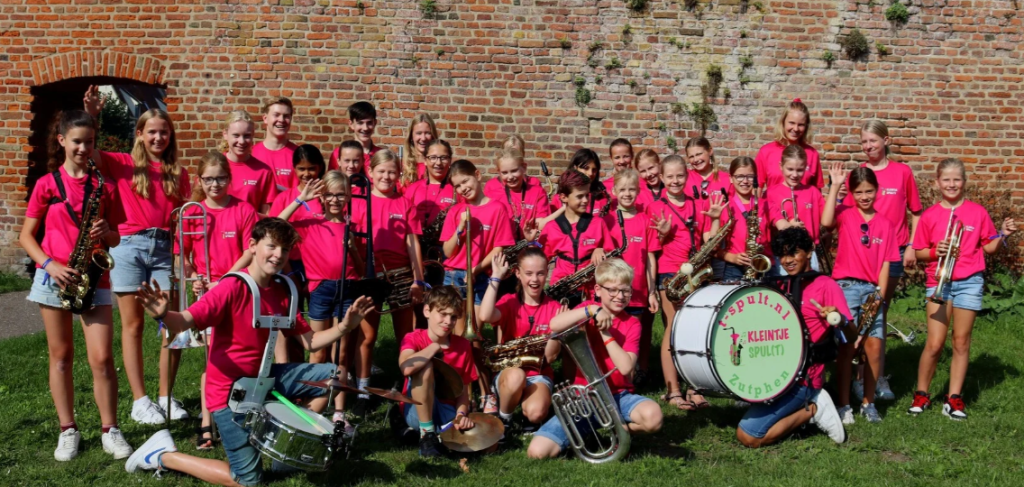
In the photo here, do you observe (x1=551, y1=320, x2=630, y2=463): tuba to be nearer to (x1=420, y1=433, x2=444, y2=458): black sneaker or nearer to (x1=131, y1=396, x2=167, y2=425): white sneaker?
(x1=420, y1=433, x2=444, y2=458): black sneaker

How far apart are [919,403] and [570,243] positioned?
9.29ft

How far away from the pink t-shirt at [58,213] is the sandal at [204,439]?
1.06m

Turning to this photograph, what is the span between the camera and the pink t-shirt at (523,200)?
7234 mm

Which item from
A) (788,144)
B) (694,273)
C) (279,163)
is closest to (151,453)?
(279,163)

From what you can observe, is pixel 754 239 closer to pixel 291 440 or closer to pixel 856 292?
pixel 856 292

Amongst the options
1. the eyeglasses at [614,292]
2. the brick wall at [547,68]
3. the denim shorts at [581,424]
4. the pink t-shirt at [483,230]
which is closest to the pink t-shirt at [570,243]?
the pink t-shirt at [483,230]

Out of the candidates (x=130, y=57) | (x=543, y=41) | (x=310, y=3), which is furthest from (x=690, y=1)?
(x=130, y=57)

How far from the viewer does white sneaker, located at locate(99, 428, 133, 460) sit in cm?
537

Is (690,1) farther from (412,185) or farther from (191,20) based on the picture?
(191,20)

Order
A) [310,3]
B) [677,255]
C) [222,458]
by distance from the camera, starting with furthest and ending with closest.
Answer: [310,3]
[677,255]
[222,458]

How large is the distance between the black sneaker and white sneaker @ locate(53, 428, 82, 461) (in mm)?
2098

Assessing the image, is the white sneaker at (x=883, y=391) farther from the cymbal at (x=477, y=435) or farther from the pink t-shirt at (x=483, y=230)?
the cymbal at (x=477, y=435)

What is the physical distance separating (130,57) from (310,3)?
217 cm

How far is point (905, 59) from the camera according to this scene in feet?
34.9
